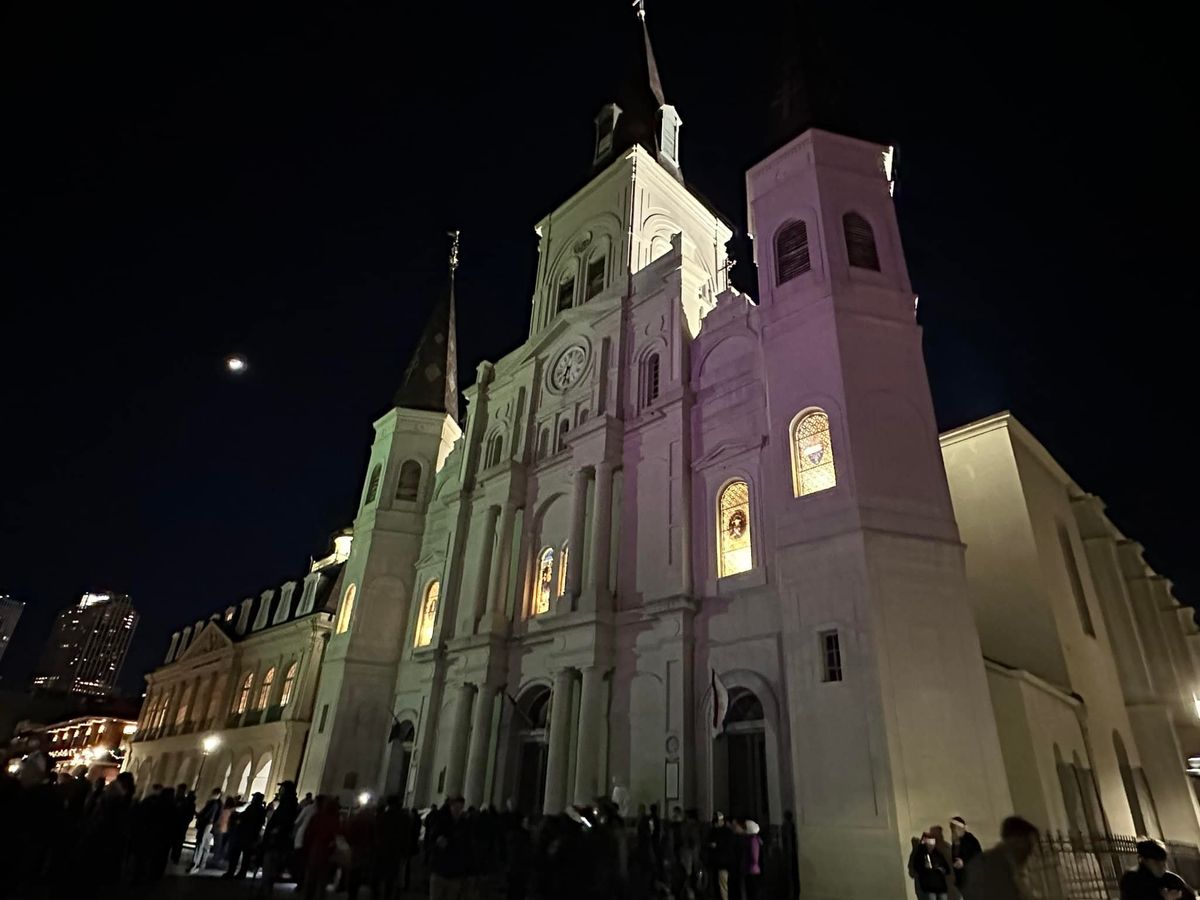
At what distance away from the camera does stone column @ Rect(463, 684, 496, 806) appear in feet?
65.8

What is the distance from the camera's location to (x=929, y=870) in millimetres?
9930

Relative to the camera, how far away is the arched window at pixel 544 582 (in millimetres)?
22109

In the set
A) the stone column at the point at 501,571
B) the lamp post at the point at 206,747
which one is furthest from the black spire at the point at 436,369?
the lamp post at the point at 206,747

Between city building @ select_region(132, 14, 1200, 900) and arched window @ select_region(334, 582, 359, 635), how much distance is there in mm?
122

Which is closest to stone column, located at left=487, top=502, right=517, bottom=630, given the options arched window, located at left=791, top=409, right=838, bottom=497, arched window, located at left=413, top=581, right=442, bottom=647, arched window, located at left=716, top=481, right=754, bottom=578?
arched window, located at left=413, top=581, right=442, bottom=647

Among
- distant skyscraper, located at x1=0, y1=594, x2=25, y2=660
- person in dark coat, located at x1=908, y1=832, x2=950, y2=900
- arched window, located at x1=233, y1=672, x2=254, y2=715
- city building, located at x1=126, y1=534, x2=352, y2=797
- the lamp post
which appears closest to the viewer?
person in dark coat, located at x1=908, y1=832, x2=950, y2=900

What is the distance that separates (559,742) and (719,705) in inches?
210

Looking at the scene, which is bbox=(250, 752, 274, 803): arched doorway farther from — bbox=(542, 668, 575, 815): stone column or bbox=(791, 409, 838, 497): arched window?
bbox=(791, 409, 838, 497): arched window

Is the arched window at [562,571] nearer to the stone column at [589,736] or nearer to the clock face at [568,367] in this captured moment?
the stone column at [589,736]

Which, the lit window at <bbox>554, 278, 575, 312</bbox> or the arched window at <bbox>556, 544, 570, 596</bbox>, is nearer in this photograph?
the arched window at <bbox>556, 544, 570, 596</bbox>

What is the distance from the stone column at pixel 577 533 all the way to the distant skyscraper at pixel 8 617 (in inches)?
6271

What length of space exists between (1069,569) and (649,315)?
15847 mm

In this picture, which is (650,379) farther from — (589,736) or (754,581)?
(589,736)

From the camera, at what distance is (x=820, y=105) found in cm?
2028
